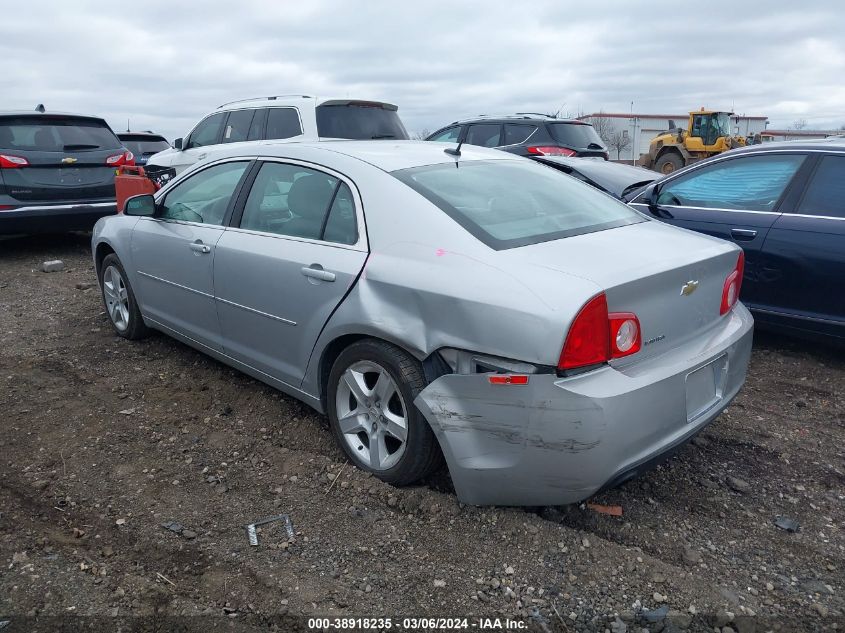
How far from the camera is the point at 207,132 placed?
30.5ft

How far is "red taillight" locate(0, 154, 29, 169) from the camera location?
7.36 m

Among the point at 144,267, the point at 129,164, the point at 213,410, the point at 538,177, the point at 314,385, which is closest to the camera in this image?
the point at 314,385

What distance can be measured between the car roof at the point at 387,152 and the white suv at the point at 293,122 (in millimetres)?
3859

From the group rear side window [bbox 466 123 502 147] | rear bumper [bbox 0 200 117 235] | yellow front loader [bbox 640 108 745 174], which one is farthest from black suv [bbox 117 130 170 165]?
yellow front loader [bbox 640 108 745 174]

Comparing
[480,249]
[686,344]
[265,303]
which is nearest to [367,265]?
[480,249]

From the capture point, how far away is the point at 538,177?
3719mm

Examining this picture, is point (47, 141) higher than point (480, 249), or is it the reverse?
point (47, 141)

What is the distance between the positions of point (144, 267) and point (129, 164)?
4700mm

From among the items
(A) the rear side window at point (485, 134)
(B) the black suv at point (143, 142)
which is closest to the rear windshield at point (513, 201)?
(A) the rear side window at point (485, 134)

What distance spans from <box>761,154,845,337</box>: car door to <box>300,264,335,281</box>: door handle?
10.3 feet

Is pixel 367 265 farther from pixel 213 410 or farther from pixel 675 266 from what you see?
pixel 213 410

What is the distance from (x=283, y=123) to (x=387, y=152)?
4.98 metres

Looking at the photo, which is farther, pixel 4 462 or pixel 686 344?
pixel 4 462

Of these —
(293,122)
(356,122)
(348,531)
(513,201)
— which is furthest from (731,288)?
(293,122)
